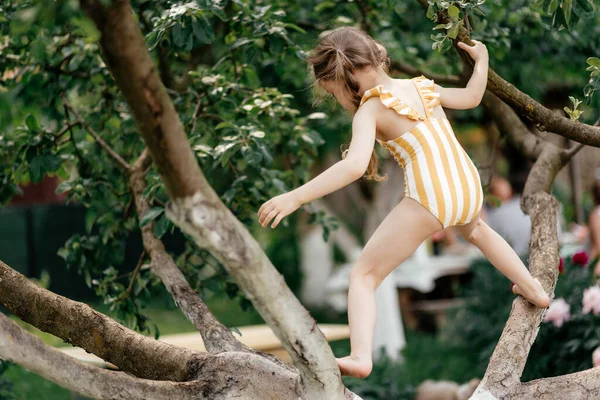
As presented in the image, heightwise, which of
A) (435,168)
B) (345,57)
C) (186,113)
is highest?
(345,57)

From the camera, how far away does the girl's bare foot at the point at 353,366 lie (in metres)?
2.32

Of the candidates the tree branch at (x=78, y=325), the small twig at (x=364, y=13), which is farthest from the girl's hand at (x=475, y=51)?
the small twig at (x=364, y=13)

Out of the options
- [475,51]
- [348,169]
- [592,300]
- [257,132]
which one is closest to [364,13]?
[257,132]

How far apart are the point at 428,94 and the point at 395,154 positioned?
0.77 feet

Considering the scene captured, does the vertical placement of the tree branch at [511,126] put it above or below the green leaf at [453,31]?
below

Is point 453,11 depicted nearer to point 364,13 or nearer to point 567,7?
point 567,7

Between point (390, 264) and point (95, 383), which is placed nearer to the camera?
point (95, 383)

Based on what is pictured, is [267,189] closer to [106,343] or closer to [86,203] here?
[86,203]

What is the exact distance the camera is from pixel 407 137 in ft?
8.28

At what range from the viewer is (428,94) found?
2635mm

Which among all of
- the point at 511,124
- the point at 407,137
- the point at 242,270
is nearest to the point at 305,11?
the point at 511,124

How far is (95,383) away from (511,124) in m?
2.49

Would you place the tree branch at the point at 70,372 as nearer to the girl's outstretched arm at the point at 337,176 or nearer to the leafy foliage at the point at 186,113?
the girl's outstretched arm at the point at 337,176

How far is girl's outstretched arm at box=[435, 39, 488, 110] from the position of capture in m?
2.67
